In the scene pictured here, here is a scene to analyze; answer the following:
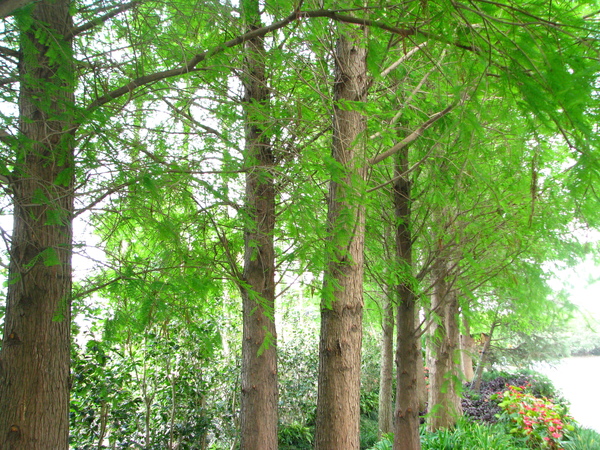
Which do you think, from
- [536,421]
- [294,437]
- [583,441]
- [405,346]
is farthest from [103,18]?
[536,421]

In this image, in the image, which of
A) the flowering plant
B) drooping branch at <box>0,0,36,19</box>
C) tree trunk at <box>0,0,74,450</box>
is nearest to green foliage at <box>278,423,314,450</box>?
the flowering plant

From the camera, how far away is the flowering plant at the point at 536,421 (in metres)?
7.92

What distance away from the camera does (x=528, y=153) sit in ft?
16.4

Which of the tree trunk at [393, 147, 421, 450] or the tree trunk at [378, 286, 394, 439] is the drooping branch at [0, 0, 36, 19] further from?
the tree trunk at [378, 286, 394, 439]

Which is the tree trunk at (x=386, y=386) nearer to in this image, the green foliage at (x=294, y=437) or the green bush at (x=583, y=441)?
the green foliage at (x=294, y=437)

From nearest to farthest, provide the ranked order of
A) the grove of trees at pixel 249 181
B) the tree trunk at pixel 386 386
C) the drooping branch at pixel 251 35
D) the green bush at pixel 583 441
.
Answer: the drooping branch at pixel 251 35, the grove of trees at pixel 249 181, the green bush at pixel 583 441, the tree trunk at pixel 386 386

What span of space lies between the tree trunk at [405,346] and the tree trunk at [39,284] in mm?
3784

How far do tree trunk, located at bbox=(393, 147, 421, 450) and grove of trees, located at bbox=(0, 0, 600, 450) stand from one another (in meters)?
0.03

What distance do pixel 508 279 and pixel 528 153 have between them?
1629 mm

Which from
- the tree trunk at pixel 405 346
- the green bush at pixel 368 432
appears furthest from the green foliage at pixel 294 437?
the tree trunk at pixel 405 346

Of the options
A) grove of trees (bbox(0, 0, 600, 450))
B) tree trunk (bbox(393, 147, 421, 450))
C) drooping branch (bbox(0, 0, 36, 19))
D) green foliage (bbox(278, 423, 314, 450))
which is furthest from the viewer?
green foliage (bbox(278, 423, 314, 450))

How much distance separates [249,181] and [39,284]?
2.07m

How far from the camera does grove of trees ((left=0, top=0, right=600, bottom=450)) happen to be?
7.70 feet

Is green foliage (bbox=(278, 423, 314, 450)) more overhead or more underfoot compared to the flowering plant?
more underfoot
